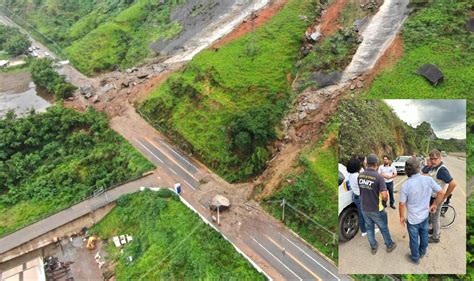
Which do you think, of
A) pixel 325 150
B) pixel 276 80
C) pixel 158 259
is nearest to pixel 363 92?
pixel 325 150

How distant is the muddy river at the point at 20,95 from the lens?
4422cm

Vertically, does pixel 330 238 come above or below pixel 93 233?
above

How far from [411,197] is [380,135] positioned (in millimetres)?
2529

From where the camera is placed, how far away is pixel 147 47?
45594 millimetres

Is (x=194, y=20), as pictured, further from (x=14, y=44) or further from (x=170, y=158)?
(x=14, y=44)

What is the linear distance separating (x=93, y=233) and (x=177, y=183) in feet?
21.4

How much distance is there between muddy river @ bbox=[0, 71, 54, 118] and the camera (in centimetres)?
4422

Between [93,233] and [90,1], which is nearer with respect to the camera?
[93,233]

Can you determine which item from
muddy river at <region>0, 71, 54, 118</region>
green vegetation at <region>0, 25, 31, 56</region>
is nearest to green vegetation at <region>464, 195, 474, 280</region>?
muddy river at <region>0, 71, 54, 118</region>

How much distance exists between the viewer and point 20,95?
156 feet

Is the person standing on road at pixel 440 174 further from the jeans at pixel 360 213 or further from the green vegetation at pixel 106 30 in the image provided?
the green vegetation at pixel 106 30

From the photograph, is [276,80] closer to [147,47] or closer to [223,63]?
[223,63]

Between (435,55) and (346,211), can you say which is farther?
(435,55)

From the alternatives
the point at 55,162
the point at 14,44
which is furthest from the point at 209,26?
the point at 14,44
